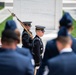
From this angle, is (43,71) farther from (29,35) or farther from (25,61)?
(29,35)

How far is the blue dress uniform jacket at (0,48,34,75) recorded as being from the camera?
180 inches

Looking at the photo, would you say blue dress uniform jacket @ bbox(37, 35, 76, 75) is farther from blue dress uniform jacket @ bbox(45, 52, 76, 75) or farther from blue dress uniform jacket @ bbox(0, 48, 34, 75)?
blue dress uniform jacket @ bbox(45, 52, 76, 75)

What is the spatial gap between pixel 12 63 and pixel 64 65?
0.58 metres

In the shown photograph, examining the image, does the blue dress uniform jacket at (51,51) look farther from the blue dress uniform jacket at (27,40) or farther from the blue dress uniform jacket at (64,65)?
the blue dress uniform jacket at (27,40)

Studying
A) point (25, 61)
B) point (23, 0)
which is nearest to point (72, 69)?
point (25, 61)

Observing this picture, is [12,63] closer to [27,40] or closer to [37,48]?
[37,48]

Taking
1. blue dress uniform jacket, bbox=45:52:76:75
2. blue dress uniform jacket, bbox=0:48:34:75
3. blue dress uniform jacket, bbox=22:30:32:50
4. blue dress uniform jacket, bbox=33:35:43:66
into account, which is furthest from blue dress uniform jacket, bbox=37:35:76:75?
blue dress uniform jacket, bbox=22:30:32:50

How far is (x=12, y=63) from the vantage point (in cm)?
457

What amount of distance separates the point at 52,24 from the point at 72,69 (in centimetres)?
864

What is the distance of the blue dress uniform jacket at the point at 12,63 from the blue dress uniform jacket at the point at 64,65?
34cm

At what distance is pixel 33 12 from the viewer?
1284cm

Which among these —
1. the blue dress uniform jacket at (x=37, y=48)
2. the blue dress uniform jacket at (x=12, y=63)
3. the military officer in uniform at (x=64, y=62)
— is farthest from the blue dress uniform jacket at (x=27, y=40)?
the military officer in uniform at (x=64, y=62)

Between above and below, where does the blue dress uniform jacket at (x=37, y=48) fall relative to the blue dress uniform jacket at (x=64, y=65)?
below

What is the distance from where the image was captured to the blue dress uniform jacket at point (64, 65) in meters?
4.36
